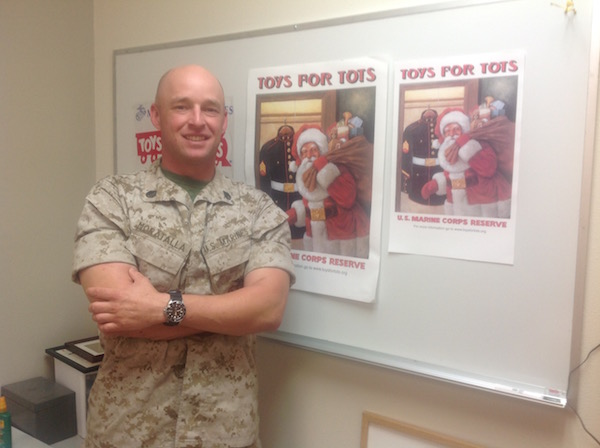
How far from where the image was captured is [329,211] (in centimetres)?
141

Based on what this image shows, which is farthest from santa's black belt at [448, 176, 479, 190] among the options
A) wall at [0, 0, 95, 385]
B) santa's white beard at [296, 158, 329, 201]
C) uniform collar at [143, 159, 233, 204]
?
wall at [0, 0, 95, 385]

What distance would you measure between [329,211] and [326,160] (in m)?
0.15

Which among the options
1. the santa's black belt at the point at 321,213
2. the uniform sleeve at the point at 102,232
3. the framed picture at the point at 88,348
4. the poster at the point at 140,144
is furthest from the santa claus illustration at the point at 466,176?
the framed picture at the point at 88,348

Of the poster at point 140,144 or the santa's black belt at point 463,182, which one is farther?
the poster at point 140,144

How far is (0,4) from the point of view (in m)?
1.70

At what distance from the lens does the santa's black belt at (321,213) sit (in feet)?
4.61

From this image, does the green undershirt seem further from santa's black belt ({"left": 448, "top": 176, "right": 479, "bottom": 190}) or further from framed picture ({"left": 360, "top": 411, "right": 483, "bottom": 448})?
framed picture ({"left": 360, "top": 411, "right": 483, "bottom": 448})

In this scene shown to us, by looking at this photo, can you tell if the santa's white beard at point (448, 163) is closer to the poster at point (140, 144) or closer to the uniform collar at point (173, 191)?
the uniform collar at point (173, 191)

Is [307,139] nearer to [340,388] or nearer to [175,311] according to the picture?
[175,311]

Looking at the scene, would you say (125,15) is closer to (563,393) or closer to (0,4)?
(0,4)

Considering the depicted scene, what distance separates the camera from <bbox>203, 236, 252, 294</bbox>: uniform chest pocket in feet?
4.17

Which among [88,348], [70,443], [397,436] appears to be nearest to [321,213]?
[397,436]

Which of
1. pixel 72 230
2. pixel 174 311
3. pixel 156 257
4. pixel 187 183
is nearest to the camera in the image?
pixel 174 311

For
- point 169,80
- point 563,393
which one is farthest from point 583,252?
point 169,80
